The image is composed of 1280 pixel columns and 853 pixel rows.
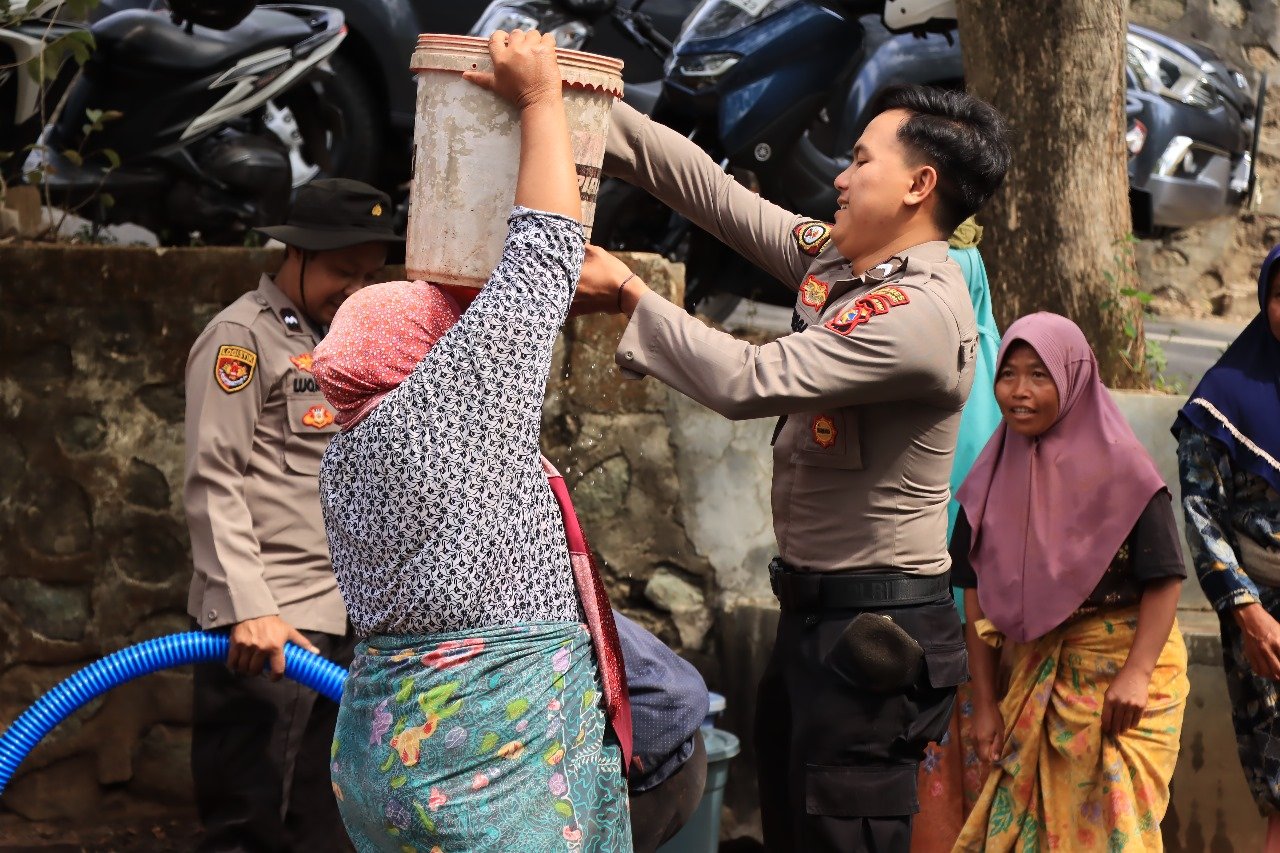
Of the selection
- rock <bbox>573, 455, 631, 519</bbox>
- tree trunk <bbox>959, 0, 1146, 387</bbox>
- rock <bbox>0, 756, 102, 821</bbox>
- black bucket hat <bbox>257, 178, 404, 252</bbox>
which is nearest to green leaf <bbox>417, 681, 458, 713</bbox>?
black bucket hat <bbox>257, 178, 404, 252</bbox>

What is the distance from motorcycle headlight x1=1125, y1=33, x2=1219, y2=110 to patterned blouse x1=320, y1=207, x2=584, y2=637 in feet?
22.2

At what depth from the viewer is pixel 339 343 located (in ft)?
6.82

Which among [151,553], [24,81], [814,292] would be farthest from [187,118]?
[814,292]

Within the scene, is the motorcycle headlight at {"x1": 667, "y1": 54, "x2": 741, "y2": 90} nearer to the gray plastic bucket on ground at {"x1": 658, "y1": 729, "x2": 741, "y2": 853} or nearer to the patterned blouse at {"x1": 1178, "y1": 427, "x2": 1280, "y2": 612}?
the patterned blouse at {"x1": 1178, "y1": 427, "x2": 1280, "y2": 612}

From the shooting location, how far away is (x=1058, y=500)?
3.81 metres

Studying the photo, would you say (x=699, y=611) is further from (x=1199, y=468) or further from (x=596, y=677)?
(x=596, y=677)

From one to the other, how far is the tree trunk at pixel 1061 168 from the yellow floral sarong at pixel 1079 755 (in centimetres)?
169

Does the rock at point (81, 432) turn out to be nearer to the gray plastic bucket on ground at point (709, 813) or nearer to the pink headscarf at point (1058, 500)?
the gray plastic bucket on ground at point (709, 813)

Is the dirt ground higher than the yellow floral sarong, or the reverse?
the yellow floral sarong

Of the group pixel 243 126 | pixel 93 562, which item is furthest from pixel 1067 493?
pixel 243 126

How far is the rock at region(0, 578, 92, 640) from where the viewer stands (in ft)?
15.3

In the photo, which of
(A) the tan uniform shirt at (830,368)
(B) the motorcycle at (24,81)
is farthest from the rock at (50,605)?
(A) the tan uniform shirt at (830,368)

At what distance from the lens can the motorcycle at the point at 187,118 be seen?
5.55 meters

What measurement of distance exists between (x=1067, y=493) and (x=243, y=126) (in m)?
3.62
